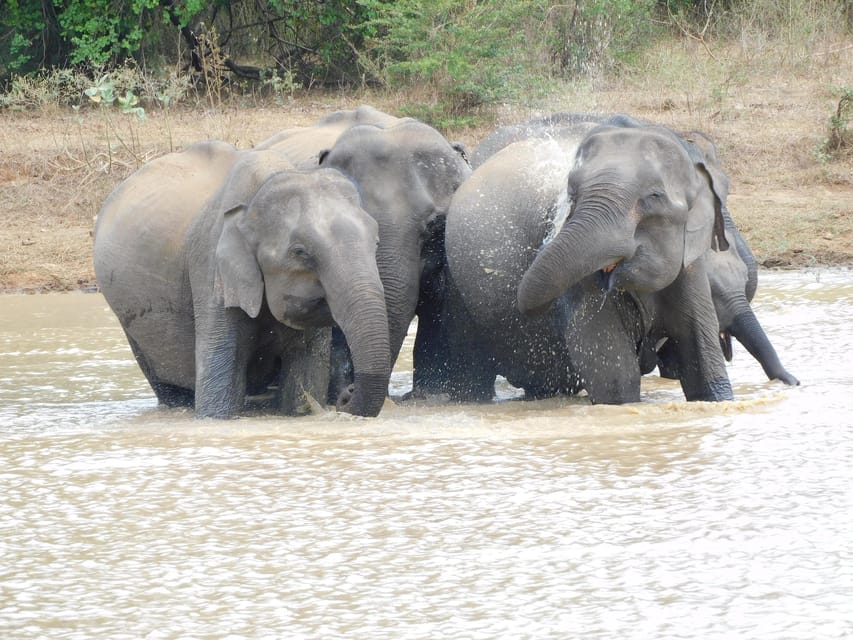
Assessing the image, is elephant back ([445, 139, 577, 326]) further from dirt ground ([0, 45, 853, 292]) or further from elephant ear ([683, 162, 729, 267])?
dirt ground ([0, 45, 853, 292])

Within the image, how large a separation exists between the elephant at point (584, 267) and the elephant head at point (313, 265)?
71 centimetres

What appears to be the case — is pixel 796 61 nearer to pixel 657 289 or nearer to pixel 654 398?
pixel 654 398

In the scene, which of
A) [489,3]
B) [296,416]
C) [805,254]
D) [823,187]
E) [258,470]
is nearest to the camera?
[258,470]

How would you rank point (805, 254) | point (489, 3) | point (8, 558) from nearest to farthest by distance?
point (8, 558)
point (805, 254)
point (489, 3)

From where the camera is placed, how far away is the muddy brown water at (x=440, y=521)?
450 cm

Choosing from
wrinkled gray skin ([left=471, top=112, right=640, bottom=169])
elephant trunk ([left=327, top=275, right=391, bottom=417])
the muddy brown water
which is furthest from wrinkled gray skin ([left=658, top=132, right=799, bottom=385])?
elephant trunk ([left=327, top=275, right=391, bottom=417])

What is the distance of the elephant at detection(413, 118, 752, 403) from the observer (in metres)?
6.72

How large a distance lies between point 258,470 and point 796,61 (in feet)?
45.0

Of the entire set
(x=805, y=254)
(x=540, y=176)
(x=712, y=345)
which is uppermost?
(x=540, y=176)

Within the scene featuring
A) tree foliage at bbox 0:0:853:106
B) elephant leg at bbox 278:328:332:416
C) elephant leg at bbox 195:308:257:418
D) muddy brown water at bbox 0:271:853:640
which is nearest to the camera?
muddy brown water at bbox 0:271:853:640

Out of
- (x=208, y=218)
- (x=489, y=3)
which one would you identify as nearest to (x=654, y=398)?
(x=208, y=218)

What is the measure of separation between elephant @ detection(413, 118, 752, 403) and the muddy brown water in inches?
10.3

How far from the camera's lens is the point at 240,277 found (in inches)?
283

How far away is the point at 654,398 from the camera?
8250mm
